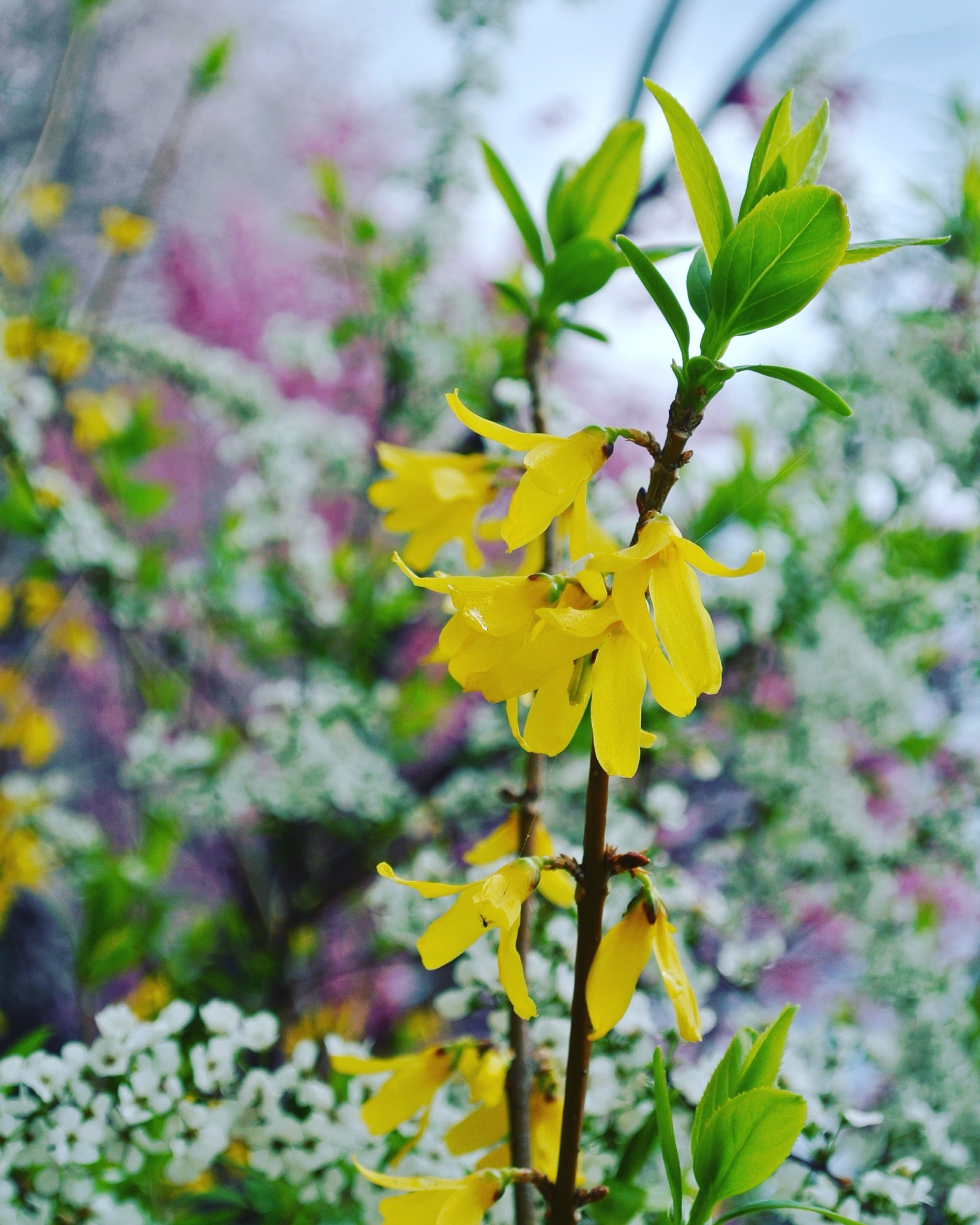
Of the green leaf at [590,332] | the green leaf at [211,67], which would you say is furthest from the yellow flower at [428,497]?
the green leaf at [211,67]

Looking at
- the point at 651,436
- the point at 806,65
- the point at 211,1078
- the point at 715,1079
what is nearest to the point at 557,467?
the point at 651,436

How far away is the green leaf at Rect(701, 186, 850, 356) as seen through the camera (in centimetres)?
23

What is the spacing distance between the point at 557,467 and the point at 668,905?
44 centimetres

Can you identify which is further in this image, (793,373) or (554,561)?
(554,561)

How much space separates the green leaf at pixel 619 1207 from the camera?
30 cm

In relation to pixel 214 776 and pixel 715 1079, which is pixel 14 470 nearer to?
pixel 214 776

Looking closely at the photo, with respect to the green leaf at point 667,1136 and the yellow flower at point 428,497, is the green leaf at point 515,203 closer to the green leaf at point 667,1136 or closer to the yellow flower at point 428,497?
the yellow flower at point 428,497

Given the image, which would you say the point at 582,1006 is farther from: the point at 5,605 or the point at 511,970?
the point at 5,605

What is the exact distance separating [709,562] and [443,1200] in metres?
0.24

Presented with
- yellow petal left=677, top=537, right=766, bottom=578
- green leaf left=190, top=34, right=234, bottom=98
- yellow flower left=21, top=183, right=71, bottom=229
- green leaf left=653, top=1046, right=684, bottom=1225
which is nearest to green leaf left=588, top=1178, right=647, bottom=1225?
green leaf left=653, top=1046, right=684, bottom=1225

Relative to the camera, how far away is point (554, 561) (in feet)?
1.23

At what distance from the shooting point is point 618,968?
255 millimetres

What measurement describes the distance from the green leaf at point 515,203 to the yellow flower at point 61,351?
0.94m

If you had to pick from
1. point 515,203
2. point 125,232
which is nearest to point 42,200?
point 125,232
